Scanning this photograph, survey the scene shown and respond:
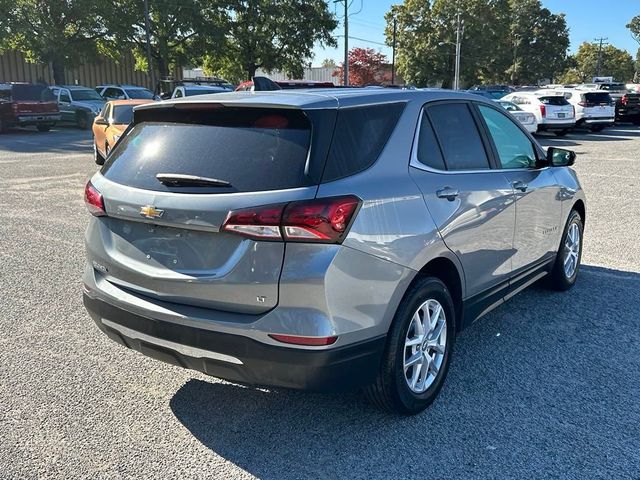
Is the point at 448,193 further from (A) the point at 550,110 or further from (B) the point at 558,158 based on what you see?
(A) the point at 550,110

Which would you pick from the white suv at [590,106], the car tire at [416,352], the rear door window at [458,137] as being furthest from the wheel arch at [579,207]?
the white suv at [590,106]

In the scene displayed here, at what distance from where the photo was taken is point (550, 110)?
20.8 m

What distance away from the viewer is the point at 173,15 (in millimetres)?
38500

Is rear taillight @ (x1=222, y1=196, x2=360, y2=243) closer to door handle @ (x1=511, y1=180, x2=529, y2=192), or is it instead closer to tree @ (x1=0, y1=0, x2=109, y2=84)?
door handle @ (x1=511, y1=180, x2=529, y2=192)

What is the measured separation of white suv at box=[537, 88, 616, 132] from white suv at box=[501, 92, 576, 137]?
3.43 ft

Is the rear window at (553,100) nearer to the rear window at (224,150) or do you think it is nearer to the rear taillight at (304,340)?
the rear window at (224,150)

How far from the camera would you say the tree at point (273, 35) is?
41.0 meters

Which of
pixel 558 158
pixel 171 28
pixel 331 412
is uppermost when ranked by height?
pixel 171 28

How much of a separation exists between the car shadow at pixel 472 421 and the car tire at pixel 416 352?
13cm

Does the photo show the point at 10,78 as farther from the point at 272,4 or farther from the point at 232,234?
the point at 232,234

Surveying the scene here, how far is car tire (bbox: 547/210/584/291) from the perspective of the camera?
5.11 metres

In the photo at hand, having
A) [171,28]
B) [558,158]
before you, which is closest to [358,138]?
[558,158]

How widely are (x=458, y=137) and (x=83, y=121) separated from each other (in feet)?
82.6

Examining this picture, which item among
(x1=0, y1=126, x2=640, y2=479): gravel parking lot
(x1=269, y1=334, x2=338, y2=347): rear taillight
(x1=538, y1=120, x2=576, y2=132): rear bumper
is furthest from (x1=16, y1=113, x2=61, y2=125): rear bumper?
(x1=269, y1=334, x2=338, y2=347): rear taillight
